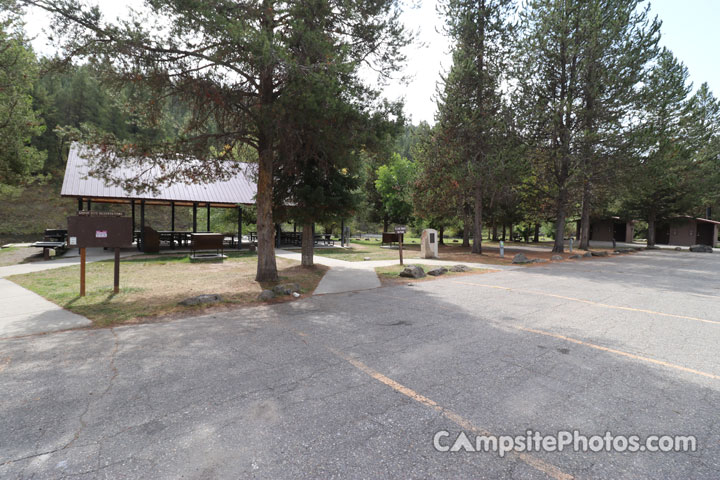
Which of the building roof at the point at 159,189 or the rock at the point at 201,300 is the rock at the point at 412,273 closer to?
the rock at the point at 201,300

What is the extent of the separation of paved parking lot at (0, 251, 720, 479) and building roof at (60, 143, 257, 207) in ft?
31.5

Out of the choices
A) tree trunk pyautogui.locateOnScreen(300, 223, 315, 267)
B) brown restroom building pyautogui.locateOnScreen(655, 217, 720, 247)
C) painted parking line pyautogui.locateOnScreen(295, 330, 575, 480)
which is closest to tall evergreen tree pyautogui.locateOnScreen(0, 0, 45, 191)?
tree trunk pyautogui.locateOnScreen(300, 223, 315, 267)

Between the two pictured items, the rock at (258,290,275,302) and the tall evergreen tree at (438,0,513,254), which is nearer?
the rock at (258,290,275,302)

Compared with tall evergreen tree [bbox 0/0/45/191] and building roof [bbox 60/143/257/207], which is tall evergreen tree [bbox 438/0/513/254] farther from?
tall evergreen tree [bbox 0/0/45/191]

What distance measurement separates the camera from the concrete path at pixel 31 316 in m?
5.03

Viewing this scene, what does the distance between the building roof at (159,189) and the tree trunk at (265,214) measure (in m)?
4.12

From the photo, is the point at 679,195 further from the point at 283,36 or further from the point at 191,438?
the point at 191,438

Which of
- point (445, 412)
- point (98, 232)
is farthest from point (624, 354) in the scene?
point (98, 232)

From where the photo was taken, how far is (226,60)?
24.8 ft

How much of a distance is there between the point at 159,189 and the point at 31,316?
37.6 feet

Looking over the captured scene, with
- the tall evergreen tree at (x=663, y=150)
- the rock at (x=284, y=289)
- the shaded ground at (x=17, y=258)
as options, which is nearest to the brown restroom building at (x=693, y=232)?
the tall evergreen tree at (x=663, y=150)

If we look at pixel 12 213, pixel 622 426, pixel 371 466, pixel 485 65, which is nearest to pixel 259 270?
pixel 371 466

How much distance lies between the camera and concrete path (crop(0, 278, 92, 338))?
5.03m

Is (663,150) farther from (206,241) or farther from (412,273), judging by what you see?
(206,241)
